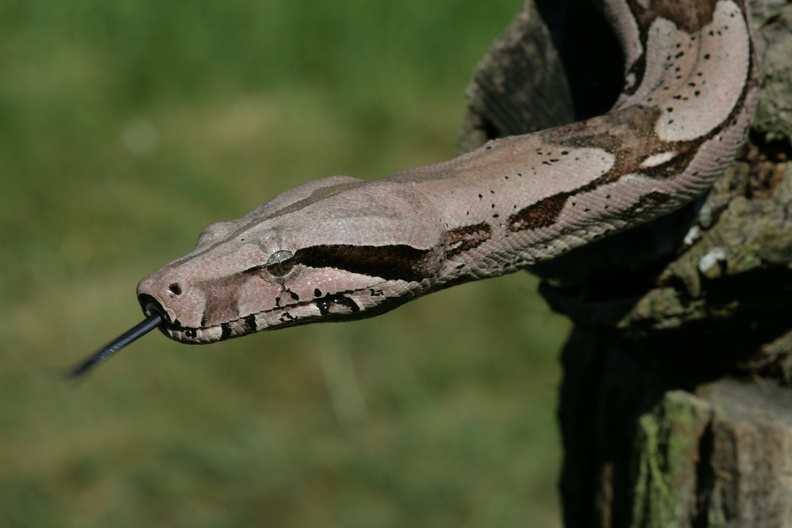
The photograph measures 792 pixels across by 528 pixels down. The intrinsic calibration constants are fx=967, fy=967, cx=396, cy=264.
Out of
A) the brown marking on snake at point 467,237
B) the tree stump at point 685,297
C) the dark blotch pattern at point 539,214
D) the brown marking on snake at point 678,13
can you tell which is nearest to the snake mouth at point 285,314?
the brown marking on snake at point 467,237

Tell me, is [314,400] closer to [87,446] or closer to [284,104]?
[87,446]

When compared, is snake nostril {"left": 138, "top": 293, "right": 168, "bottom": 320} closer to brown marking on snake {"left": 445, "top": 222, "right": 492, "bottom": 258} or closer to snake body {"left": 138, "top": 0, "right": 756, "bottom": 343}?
snake body {"left": 138, "top": 0, "right": 756, "bottom": 343}

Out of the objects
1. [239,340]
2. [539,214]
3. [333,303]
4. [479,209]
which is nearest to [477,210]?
[479,209]

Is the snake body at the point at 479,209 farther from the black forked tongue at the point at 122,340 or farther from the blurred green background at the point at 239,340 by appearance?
the blurred green background at the point at 239,340

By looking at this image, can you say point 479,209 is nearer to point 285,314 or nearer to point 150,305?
point 285,314

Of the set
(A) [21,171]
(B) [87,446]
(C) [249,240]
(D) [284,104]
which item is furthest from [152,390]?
(C) [249,240]

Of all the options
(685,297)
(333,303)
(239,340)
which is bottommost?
(685,297)
